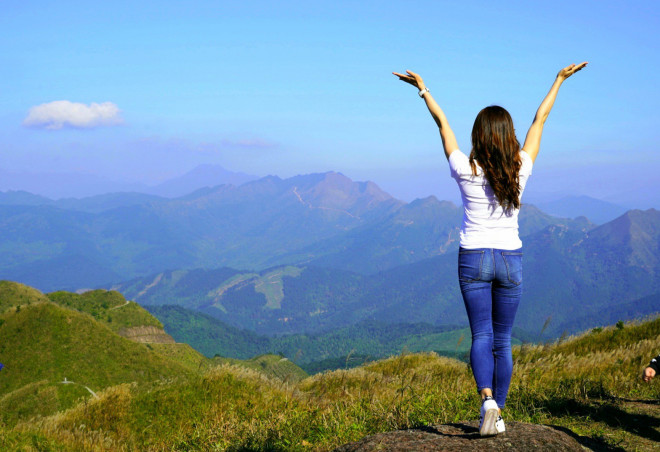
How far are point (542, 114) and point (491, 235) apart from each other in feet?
5.13

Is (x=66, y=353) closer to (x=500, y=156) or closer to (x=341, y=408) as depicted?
(x=341, y=408)

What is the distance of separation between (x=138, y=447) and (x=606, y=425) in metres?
7.59

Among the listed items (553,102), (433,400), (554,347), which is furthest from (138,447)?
(554,347)

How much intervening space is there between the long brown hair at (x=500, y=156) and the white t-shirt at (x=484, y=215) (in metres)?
0.06

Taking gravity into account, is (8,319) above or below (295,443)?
below

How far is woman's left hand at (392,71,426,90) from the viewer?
602 cm

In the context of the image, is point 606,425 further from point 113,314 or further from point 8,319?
point 113,314

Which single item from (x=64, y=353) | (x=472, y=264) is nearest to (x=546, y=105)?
(x=472, y=264)

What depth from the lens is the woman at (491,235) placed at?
5.21 metres

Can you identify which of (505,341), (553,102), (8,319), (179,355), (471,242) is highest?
(553,102)

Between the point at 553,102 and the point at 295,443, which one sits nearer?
the point at 553,102

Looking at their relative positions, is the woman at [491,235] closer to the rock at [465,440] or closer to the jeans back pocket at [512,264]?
the jeans back pocket at [512,264]

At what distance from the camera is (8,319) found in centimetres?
6912

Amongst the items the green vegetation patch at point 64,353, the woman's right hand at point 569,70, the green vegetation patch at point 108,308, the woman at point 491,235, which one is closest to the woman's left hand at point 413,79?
the woman at point 491,235
